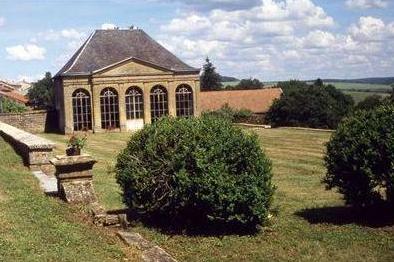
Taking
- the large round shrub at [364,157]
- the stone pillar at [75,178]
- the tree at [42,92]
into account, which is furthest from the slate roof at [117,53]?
the tree at [42,92]

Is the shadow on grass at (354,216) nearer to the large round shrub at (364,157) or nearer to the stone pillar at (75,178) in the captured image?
the large round shrub at (364,157)

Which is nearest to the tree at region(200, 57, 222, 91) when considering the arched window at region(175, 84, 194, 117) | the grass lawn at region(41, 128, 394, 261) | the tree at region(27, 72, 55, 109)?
the tree at region(27, 72, 55, 109)

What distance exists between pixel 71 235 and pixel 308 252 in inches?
143

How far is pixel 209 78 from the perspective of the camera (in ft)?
347

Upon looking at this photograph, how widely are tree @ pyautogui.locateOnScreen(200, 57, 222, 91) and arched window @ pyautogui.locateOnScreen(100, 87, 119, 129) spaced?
6001 centimetres

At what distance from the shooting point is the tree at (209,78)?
10519cm

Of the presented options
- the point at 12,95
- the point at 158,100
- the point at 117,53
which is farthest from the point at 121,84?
the point at 12,95

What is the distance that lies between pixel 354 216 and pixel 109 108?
3539 cm

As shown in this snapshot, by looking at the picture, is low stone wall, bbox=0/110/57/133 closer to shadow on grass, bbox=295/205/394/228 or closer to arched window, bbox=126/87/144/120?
arched window, bbox=126/87/144/120

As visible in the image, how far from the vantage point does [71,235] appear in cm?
809

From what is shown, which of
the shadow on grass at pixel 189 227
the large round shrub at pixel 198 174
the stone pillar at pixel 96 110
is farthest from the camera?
the stone pillar at pixel 96 110

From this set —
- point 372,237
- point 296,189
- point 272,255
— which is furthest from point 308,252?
point 296,189

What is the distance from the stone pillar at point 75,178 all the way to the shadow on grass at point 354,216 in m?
4.28

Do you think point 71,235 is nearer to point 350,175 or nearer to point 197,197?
point 197,197
